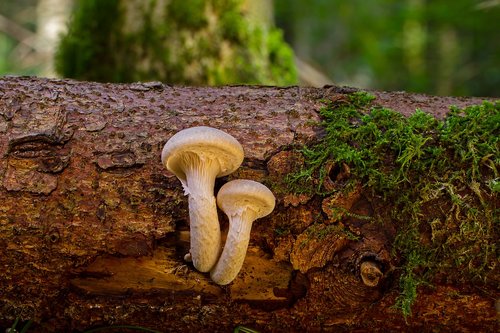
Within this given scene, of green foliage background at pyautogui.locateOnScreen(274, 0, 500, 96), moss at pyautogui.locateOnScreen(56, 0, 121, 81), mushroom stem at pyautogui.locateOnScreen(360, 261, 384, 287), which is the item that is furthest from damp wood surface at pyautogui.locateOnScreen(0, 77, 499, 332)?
green foliage background at pyautogui.locateOnScreen(274, 0, 500, 96)

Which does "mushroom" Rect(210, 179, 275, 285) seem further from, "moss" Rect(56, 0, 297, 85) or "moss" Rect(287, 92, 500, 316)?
"moss" Rect(56, 0, 297, 85)

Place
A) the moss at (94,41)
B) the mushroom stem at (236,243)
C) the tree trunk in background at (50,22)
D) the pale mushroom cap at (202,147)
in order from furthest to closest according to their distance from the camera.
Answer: the tree trunk in background at (50,22) → the moss at (94,41) → the mushroom stem at (236,243) → the pale mushroom cap at (202,147)

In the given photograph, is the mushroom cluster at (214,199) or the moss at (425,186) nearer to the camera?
the mushroom cluster at (214,199)

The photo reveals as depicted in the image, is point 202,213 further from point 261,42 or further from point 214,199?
point 261,42

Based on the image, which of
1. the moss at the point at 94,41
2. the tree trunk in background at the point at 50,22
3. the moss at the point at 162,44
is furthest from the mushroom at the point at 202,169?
the tree trunk in background at the point at 50,22

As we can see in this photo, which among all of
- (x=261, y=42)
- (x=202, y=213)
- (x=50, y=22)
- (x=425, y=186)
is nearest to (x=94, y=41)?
(x=261, y=42)

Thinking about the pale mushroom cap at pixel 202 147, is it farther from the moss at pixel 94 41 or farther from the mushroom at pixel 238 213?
the moss at pixel 94 41
